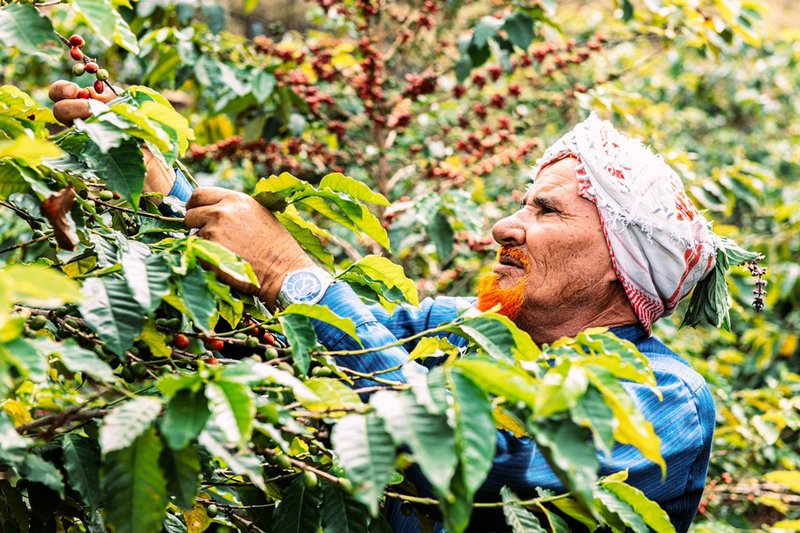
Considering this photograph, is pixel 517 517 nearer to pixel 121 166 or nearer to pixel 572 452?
pixel 572 452

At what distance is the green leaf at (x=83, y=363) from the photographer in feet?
3.21

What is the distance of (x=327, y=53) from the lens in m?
2.98

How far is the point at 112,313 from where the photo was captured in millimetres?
1068

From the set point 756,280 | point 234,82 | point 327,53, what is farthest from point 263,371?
point 327,53

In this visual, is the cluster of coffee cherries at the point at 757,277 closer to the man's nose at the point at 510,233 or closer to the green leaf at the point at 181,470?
the man's nose at the point at 510,233

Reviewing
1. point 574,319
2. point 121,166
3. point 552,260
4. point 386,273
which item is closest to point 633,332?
point 574,319

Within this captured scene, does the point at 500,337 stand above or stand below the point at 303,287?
above

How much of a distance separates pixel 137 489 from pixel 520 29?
229cm

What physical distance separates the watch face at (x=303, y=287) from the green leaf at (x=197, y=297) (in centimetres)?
35

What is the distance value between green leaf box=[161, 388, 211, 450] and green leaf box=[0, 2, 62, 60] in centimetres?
49

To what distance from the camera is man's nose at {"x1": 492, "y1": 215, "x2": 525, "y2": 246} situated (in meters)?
1.97

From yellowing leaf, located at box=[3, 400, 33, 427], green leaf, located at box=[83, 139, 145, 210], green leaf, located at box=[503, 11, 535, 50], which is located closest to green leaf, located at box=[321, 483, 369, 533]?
green leaf, located at box=[83, 139, 145, 210]

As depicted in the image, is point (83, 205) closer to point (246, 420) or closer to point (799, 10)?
point (246, 420)

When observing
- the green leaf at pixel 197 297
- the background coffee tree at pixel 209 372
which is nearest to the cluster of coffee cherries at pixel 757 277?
the background coffee tree at pixel 209 372
